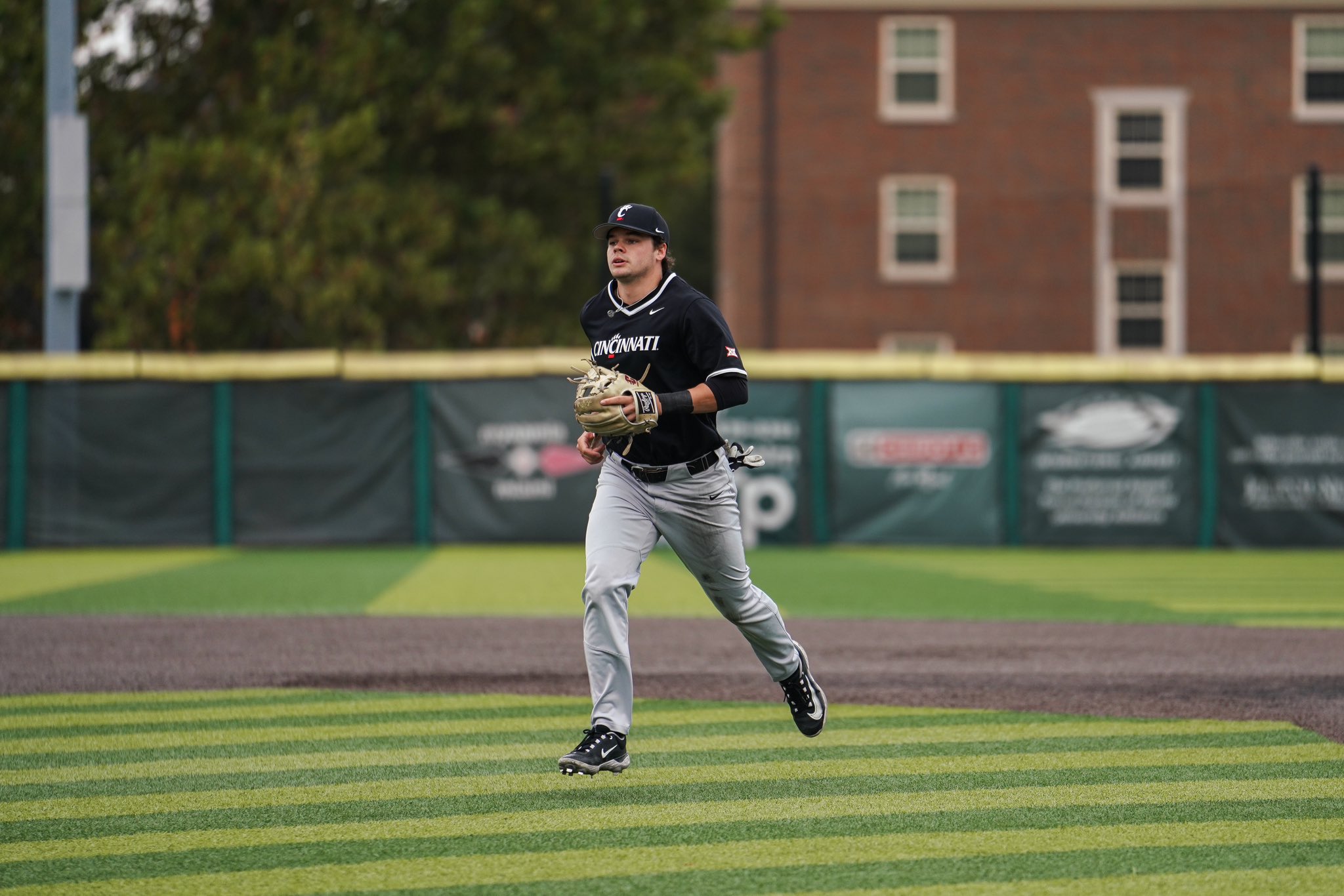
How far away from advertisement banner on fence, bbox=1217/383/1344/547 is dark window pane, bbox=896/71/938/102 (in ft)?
52.6

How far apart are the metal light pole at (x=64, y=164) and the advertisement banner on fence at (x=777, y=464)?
8.56 meters

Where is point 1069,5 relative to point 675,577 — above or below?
above

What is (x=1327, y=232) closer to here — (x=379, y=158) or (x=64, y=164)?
(x=379, y=158)

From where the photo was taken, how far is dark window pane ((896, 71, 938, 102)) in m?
34.7

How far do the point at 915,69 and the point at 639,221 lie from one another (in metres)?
29.9

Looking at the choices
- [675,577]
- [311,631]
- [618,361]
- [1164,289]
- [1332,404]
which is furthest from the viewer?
[1164,289]

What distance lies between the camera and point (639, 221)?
20.0 feet

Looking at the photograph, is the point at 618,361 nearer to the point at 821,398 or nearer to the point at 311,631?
the point at 311,631

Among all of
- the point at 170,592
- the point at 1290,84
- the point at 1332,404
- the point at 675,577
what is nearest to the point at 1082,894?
the point at 170,592

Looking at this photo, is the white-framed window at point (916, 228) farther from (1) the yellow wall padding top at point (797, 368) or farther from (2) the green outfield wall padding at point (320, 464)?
(2) the green outfield wall padding at point (320, 464)

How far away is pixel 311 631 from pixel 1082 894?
7.55 metres

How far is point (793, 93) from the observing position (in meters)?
34.7

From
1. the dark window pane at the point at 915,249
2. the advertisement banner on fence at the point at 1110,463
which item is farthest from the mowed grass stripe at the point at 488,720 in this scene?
the dark window pane at the point at 915,249

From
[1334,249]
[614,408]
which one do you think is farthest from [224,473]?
[1334,249]
